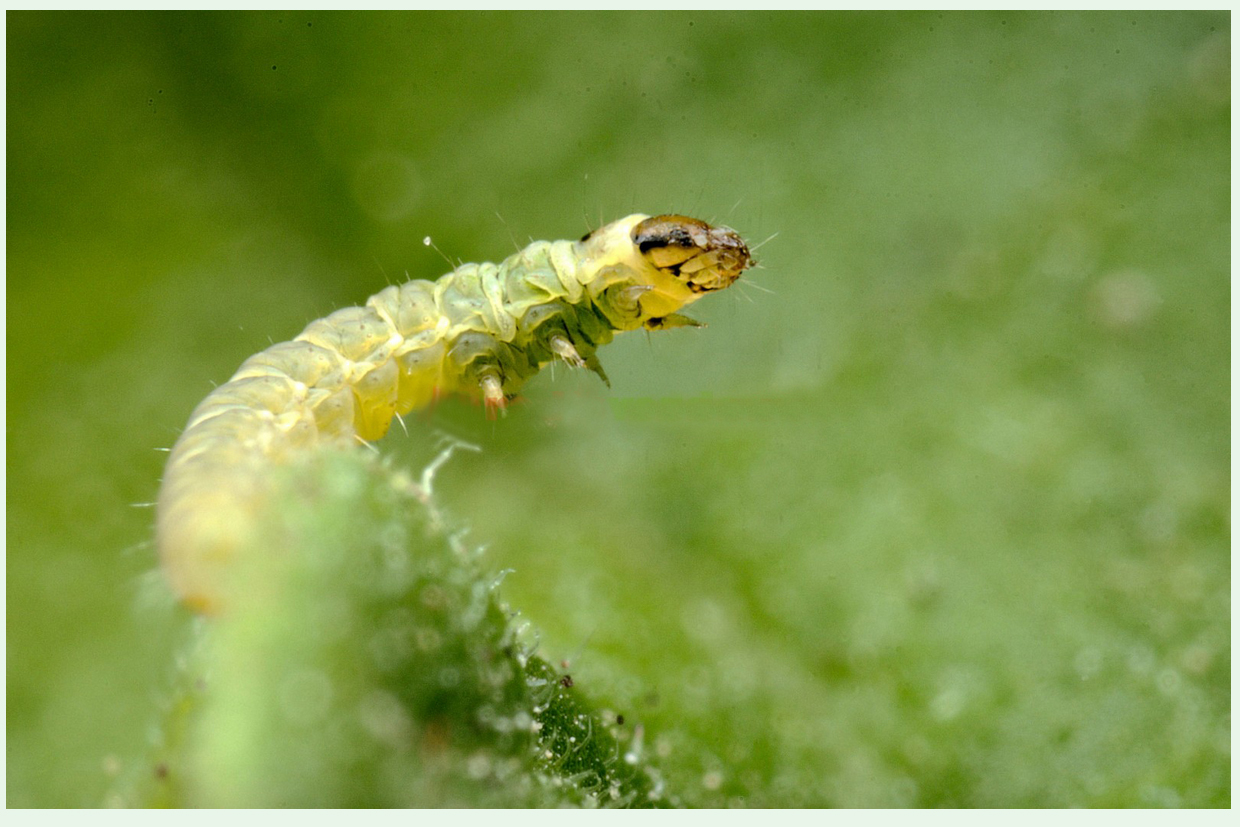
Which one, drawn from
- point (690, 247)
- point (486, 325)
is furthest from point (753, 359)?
point (486, 325)

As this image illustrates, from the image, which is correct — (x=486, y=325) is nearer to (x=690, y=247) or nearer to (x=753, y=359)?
(x=690, y=247)

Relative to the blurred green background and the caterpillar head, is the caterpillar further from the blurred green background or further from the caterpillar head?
the blurred green background

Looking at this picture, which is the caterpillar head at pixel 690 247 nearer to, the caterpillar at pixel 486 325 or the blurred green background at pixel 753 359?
the caterpillar at pixel 486 325

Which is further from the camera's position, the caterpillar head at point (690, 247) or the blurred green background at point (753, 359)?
the caterpillar head at point (690, 247)

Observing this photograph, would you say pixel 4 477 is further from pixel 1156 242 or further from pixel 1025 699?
pixel 1156 242

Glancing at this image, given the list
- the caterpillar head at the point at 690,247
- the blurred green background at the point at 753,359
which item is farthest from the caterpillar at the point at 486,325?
the blurred green background at the point at 753,359

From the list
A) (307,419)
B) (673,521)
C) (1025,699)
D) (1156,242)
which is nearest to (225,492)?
(307,419)

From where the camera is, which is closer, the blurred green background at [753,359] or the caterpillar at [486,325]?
the blurred green background at [753,359]
